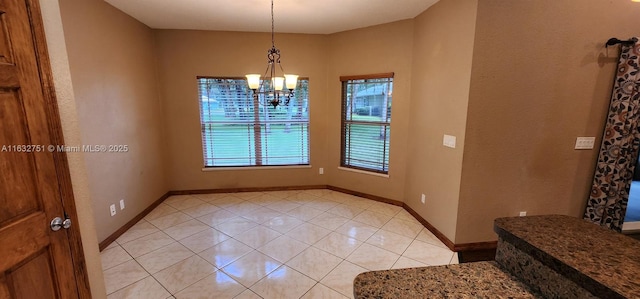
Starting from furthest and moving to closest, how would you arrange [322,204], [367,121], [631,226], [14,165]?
[367,121], [322,204], [631,226], [14,165]

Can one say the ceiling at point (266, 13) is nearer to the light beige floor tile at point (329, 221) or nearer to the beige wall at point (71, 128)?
the beige wall at point (71, 128)

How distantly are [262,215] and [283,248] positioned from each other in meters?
0.89

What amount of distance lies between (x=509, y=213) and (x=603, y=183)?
954mm

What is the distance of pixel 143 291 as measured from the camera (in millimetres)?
2125

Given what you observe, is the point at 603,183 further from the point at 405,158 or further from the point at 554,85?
the point at 405,158

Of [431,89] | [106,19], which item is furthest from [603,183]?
[106,19]

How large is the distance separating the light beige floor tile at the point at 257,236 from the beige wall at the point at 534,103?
204 centimetres

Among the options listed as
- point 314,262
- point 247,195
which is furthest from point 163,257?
point 247,195

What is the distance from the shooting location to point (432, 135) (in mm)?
3086

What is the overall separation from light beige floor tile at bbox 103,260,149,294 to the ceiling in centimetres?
275

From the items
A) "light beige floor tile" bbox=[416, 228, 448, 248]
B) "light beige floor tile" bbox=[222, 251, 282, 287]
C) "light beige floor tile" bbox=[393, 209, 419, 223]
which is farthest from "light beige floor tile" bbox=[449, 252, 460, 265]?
"light beige floor tile" bbox=[222, 251, 282, 287]

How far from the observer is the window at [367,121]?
387 cm

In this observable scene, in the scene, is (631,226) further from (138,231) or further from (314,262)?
(138,231)

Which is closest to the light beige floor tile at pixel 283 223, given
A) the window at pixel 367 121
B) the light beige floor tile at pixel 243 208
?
the light beige floor tile at pixel 243 208
